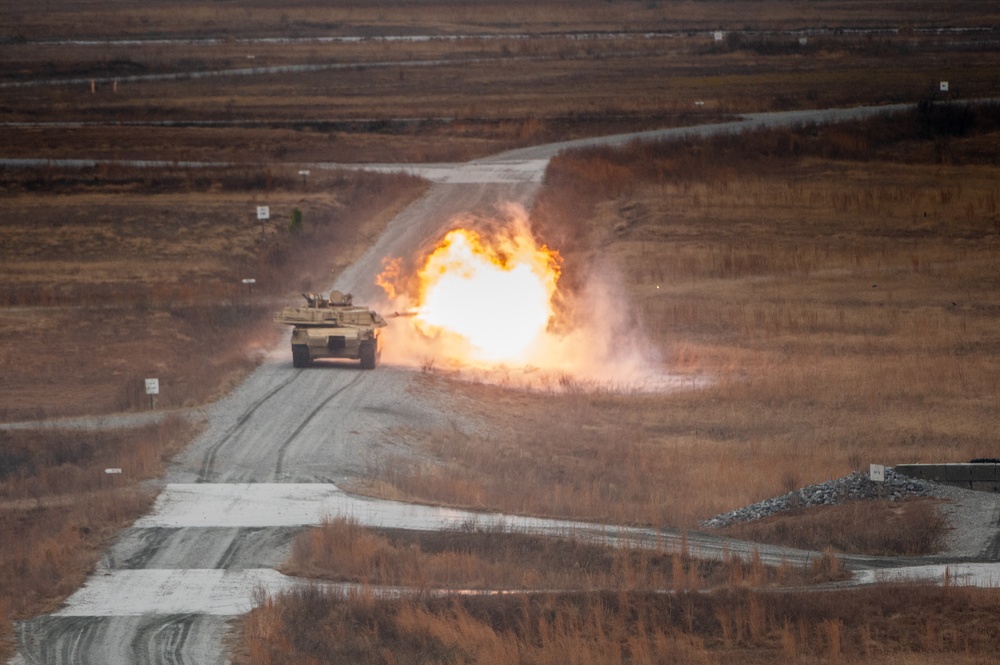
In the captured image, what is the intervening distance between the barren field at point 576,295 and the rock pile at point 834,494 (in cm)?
108

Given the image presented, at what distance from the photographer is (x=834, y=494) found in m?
34.2

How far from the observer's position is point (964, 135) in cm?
8494

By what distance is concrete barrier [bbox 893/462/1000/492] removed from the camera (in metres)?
34.6

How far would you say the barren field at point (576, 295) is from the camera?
2731 cm

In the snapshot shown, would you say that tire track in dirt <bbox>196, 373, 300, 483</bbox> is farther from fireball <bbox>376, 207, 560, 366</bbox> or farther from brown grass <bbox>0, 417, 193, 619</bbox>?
fireball <bbox>376, 207, 560, 366</bbox>

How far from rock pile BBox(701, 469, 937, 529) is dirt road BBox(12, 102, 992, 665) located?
1.96 m

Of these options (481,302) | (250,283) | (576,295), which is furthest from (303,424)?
(250,283)

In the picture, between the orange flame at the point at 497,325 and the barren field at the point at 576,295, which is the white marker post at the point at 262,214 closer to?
the barren field at the point at 576,295

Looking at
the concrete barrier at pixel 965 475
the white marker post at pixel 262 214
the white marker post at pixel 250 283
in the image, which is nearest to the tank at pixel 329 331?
the white marker post at pixel 250 283

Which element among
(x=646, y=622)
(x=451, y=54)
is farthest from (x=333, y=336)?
(x=451, y=54)

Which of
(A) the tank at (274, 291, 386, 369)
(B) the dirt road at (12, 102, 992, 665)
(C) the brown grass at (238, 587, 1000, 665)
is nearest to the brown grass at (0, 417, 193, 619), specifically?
(B) the dirt road at (12, 102, 992, 665)

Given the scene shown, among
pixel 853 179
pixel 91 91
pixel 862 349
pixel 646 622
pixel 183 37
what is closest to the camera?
pixel 646 622

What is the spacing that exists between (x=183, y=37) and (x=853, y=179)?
86406 millimetres

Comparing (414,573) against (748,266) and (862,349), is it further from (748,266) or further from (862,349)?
(748,266)
